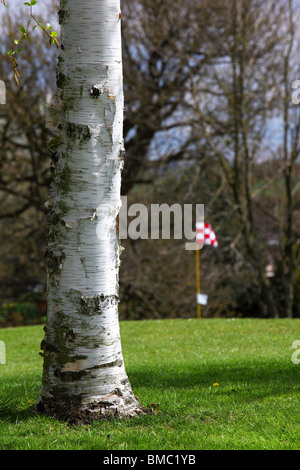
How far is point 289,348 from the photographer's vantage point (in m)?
7.74

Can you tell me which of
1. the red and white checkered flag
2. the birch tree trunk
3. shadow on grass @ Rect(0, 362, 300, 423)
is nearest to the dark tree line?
the red and white checkered flag

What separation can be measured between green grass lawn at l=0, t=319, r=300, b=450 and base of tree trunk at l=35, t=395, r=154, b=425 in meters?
0.07

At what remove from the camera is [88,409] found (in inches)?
148

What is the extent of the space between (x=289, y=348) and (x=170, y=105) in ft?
36.8

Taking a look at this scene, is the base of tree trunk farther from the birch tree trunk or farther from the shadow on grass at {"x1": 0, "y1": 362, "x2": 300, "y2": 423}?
the shadow on grass at {"x1": 0, "y1": 362, "x2": 300, "y2": 423}

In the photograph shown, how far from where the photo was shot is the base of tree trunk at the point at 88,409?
374 cm

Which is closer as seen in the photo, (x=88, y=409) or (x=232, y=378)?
(x=88, y=409)

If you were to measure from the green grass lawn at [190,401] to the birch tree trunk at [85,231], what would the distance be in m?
0.27

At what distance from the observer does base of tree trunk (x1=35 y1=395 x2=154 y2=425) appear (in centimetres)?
374

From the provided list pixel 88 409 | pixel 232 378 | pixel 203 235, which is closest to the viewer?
pixel 88 409

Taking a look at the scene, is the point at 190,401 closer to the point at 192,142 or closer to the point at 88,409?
the point at 88,409

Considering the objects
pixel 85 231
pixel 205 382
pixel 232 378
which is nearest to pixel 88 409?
pixel 85 231

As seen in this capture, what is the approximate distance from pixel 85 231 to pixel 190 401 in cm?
166
